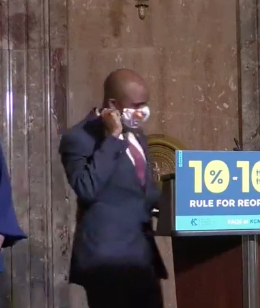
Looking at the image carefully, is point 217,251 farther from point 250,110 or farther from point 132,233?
point 250,110

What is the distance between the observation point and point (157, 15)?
4820mm

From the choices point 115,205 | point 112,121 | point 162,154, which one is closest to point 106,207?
point 115,205

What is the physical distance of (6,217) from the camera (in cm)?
247

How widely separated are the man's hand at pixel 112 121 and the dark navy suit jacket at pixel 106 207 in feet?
0.08

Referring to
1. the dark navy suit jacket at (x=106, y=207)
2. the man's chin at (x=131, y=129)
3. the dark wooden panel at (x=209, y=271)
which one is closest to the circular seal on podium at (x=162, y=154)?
the dark wooden panel at (x=209, y=271)

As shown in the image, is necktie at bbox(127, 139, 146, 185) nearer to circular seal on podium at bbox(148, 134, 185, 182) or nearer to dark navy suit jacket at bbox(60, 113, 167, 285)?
dark navy suit jacket at bbox(60, 113, 167, 285)

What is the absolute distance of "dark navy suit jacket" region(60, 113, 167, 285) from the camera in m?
2.27

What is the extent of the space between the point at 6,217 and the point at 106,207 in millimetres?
349

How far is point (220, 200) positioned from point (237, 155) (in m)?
0.14

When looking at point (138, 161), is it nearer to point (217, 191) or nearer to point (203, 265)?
point (217, 191)

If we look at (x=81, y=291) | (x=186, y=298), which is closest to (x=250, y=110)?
(x=81, y=291)

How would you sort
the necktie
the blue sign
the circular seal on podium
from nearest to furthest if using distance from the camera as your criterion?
the blue sign < the necktie < the circular seal on podium

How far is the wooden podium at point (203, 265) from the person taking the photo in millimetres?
2361

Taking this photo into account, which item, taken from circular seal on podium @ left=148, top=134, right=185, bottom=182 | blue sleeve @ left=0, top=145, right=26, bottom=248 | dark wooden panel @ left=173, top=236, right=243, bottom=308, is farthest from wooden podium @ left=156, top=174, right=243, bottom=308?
circular seal on podium @ left=148, top=134, right=185, bottom=182
